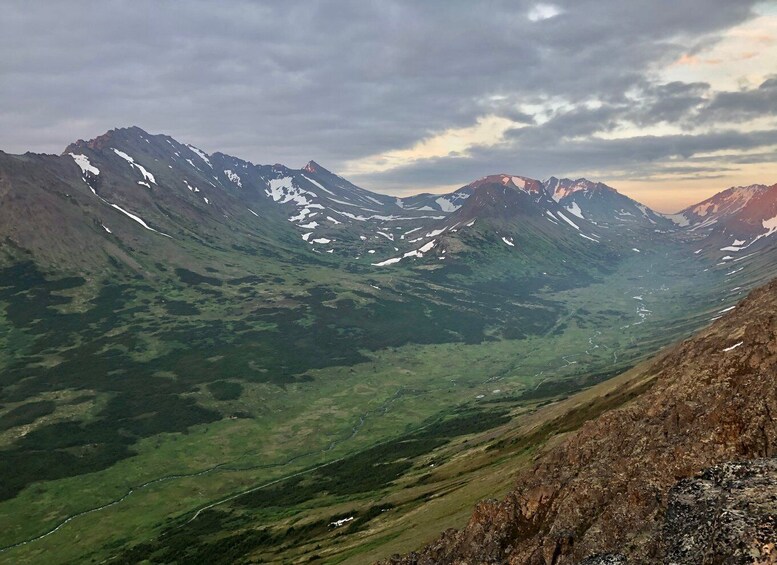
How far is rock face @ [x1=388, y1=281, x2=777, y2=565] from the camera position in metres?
39.8

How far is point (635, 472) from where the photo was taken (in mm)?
44812

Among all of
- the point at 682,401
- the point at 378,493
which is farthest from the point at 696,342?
the point at 378,493

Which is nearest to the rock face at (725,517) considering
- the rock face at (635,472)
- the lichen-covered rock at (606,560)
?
the rock face at (635,472)

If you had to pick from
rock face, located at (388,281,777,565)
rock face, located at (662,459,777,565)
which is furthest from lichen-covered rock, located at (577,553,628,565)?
rock face, located at (662,459,777,565)

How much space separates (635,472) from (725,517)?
14312mm

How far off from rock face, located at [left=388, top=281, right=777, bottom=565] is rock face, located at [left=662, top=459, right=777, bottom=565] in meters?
0.22

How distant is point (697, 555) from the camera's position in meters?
31.2

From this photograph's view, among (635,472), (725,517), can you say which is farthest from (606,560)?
(725,517)

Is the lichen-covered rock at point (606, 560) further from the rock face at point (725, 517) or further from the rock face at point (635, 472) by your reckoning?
the rock face at point (725, 517)

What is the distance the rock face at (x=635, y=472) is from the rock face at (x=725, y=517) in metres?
0.22

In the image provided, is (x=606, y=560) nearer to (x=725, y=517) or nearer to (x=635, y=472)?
(x=635, y=472)

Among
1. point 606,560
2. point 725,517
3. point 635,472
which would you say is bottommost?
point 606,560

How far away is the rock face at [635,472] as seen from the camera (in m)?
39.8

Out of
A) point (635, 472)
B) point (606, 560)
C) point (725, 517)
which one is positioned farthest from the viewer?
point (635, 472)
